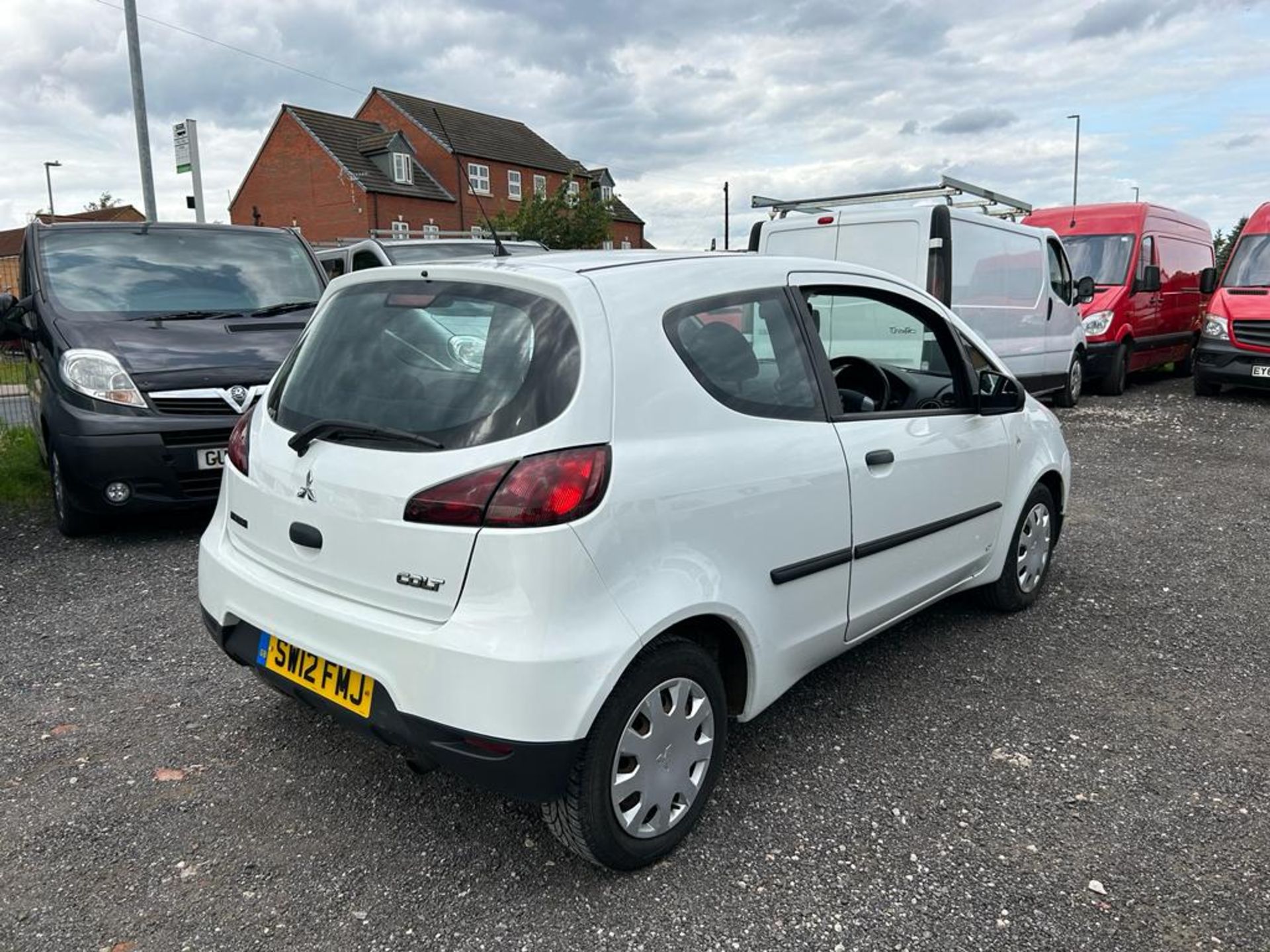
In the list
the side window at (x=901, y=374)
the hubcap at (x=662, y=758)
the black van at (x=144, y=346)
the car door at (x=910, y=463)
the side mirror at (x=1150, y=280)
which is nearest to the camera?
the hubcap at (x=662, y=758)

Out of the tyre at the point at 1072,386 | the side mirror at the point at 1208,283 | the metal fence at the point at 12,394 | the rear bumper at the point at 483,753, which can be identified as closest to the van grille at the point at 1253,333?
the side mirror at the point at 1208,283

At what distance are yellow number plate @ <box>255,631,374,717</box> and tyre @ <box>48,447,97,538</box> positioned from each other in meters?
3.41

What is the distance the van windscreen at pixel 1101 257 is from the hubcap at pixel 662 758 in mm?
12124

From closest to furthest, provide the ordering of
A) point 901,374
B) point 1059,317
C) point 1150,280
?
point 901,374 → point 1059,317 → point 1150,280

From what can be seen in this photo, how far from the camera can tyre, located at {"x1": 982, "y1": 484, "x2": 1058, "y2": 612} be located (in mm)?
4391

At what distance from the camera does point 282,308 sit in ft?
21.1

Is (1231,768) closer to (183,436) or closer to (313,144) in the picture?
(183,436)

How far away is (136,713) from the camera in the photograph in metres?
3.53

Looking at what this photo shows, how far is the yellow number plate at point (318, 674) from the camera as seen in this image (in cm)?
247

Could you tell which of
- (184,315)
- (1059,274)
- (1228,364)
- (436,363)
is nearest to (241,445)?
(436,363)

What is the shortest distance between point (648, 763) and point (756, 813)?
0.55 meters

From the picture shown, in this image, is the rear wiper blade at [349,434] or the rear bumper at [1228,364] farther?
the rear bumper at [1228,364]

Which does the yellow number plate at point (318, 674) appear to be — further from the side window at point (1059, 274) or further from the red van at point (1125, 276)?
the red van at point (1125, 276)

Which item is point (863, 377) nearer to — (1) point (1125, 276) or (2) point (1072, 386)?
(2) point (1072, 386)
